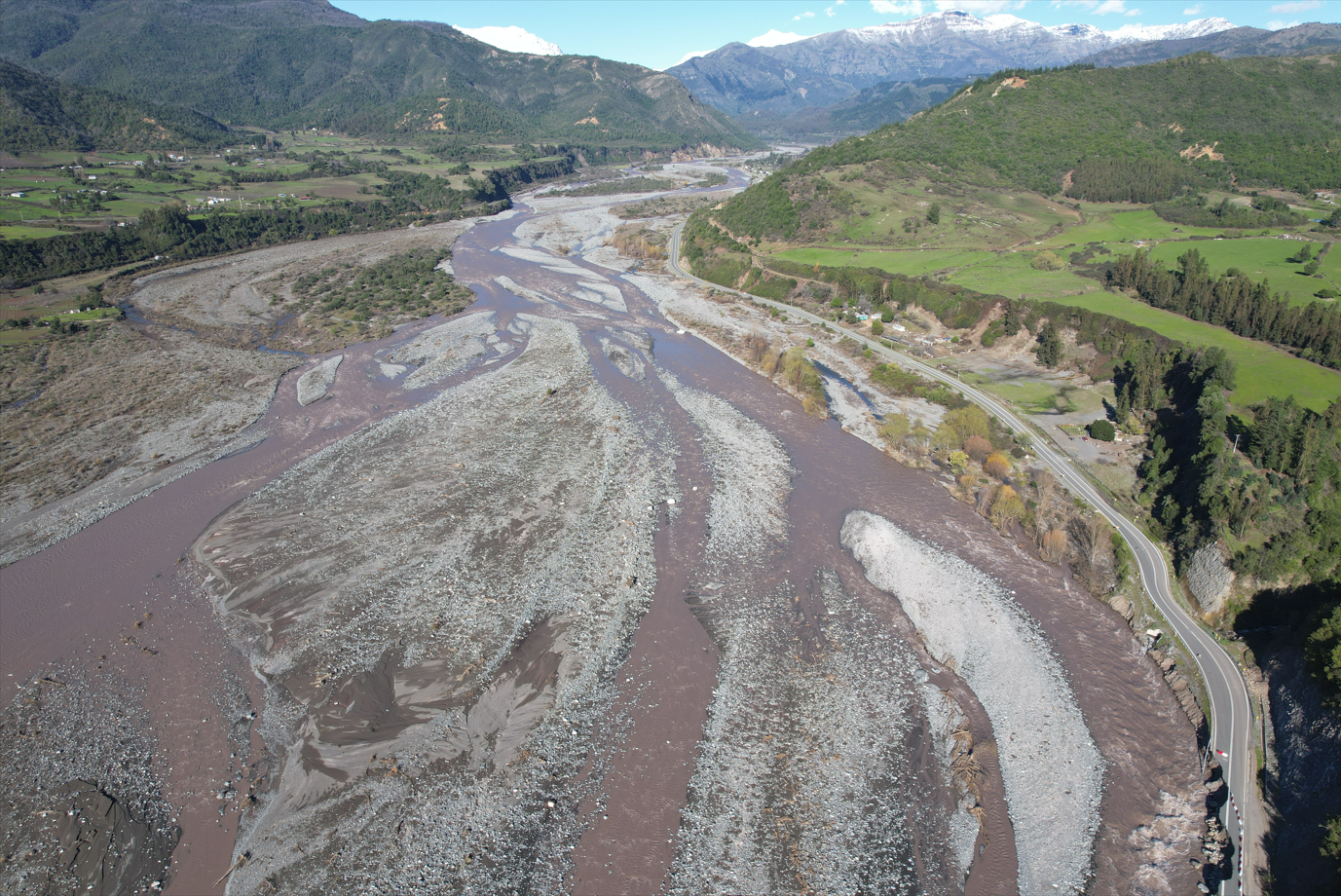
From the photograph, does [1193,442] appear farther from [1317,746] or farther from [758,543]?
[758,543]

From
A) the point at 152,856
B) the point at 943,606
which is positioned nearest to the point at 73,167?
the point at 152,856

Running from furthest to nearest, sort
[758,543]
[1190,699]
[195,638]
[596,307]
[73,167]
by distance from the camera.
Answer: [73,167] → [596,307] → [758,543] → [195,638] → [1190,699]

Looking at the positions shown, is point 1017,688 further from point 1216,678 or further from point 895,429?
point 895,429

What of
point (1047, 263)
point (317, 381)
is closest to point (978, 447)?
point (1047, 263)

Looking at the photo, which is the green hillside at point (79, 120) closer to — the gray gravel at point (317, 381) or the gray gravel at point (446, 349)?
the gray gravel at point (446, 349)

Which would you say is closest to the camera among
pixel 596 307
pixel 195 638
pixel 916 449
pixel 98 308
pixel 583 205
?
pixel 195 638

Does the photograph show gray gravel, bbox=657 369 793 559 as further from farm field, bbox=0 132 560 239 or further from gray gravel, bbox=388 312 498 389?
farm field, bbox=0 132 560 239
